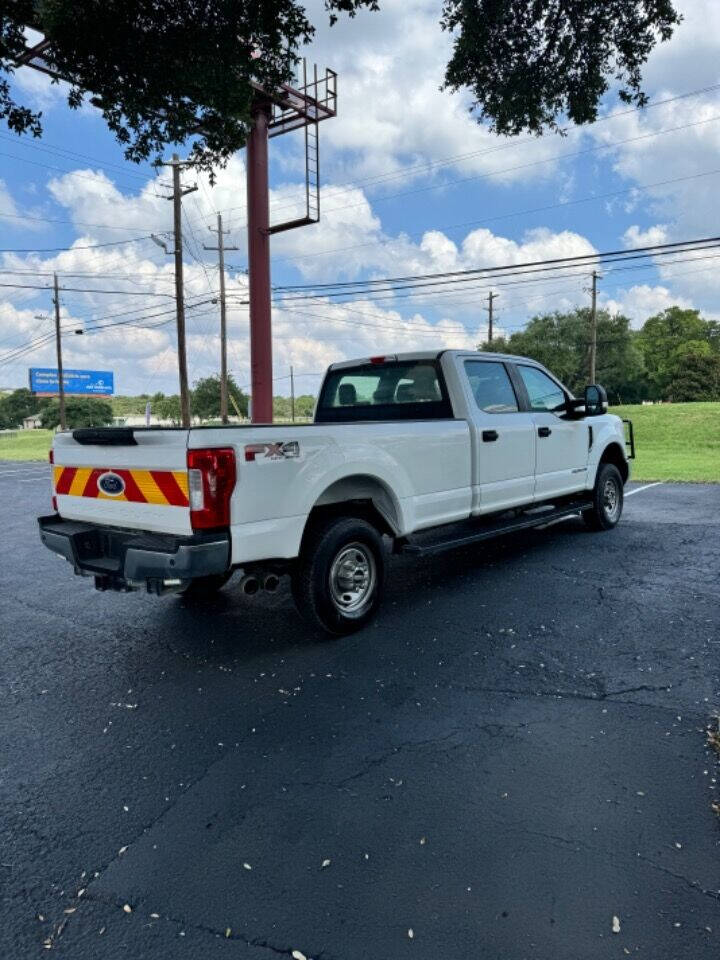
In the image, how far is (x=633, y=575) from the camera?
579 cm

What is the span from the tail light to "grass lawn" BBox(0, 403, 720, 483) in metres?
12.2

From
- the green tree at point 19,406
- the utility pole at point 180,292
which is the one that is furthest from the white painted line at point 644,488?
the green tree at point 19,406

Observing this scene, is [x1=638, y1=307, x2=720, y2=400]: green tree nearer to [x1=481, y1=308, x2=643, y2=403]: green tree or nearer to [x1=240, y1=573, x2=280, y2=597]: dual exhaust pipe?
[x1=481, y1=308, x2=643, y2=403]: green tree

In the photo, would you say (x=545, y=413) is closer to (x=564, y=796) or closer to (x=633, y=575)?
(x=633, y=575)

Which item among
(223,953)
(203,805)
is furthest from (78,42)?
(223,953)

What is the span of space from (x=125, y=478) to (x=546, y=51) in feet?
20.9

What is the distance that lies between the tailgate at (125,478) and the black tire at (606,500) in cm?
551

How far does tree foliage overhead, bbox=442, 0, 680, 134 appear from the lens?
20.4 ft

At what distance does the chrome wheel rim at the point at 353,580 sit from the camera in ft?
14.1

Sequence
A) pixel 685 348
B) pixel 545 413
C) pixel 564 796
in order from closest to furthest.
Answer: pixel 564 796 → pixel 545 413 → pixel 685 348

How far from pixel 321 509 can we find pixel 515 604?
184cm

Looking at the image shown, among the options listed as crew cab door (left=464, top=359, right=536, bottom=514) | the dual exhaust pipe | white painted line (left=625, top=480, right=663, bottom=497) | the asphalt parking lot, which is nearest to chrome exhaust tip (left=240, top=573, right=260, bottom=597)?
the dual exhaust pipe

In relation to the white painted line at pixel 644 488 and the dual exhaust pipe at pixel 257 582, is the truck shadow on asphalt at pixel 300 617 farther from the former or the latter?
the white painted line at pixel 644 488

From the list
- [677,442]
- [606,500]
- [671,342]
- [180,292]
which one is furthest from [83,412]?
[606,500]
